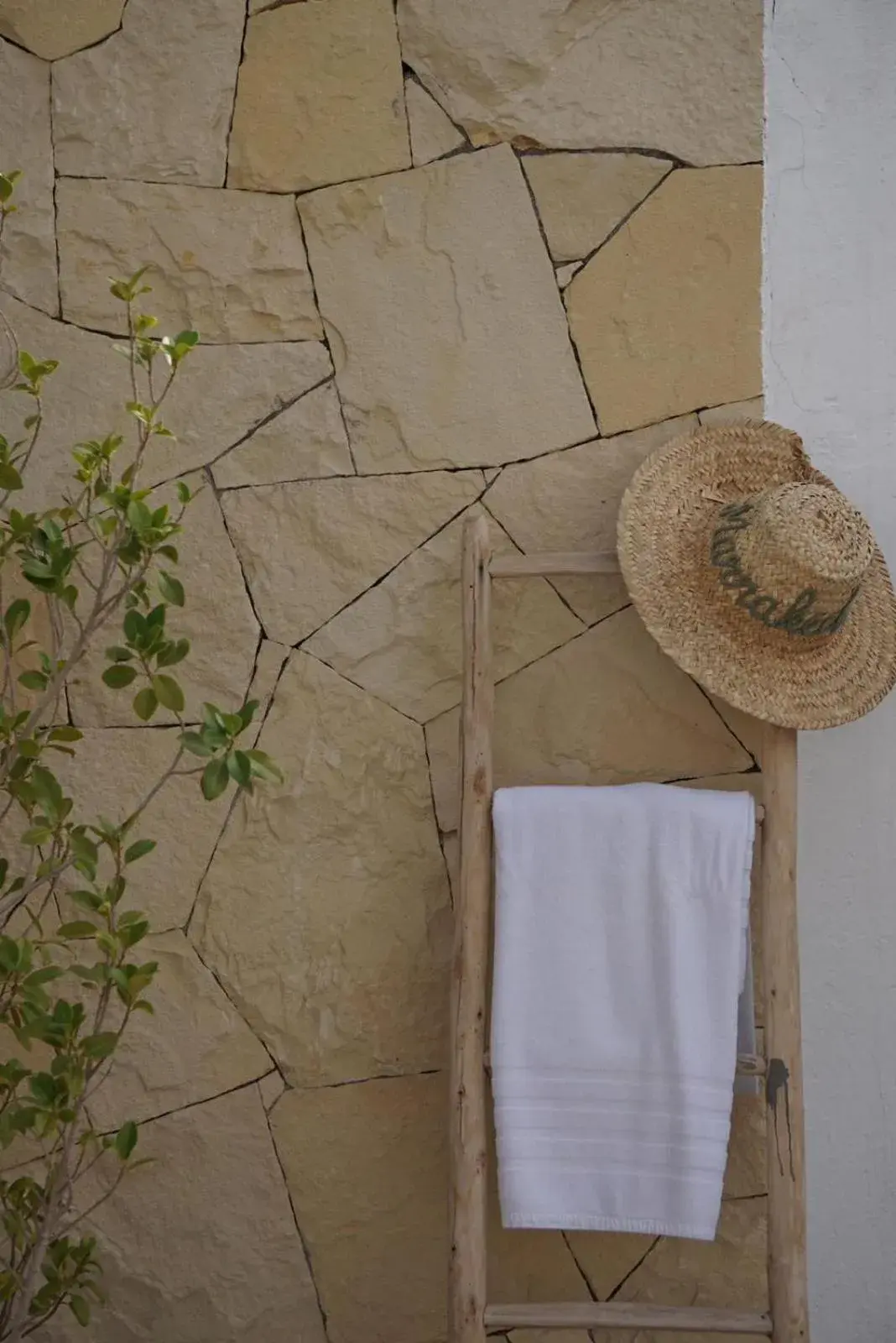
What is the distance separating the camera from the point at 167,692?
1.51 meters

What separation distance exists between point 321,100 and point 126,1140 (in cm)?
140

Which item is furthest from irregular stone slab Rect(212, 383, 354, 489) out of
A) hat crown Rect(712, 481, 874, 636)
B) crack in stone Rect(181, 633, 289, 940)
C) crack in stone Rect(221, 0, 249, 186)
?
hat crown Rect(712, 481, 874, 636)

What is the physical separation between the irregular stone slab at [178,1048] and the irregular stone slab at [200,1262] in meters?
0.07

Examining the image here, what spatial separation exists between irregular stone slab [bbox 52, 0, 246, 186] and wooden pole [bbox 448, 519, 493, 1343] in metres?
0.68

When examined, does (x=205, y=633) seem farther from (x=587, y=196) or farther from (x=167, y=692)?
(x=587, y=196)

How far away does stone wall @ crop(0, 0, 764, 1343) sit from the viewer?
1919 millimetres

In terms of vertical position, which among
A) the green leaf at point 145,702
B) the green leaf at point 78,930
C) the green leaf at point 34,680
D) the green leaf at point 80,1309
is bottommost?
the green leaf at point 80,1309

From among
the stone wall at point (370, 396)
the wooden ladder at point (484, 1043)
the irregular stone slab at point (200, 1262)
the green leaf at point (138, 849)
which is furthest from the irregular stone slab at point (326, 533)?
the irregular stone slab at point (200, 1262)

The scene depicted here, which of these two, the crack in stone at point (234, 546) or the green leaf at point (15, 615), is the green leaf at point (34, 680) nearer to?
the green leaf at point (15, 615)

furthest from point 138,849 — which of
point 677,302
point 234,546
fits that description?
point 677,302

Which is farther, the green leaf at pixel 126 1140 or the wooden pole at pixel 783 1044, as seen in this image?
the wooden pole at pixel 783 1044

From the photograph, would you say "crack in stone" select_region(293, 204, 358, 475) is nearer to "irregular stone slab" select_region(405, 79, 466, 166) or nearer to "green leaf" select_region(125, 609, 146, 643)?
"irregular stone slab" select_region(405, 79, 466, 166)

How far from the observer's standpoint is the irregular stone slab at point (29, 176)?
194 cm

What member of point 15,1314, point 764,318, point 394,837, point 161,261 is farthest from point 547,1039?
point 161,261
